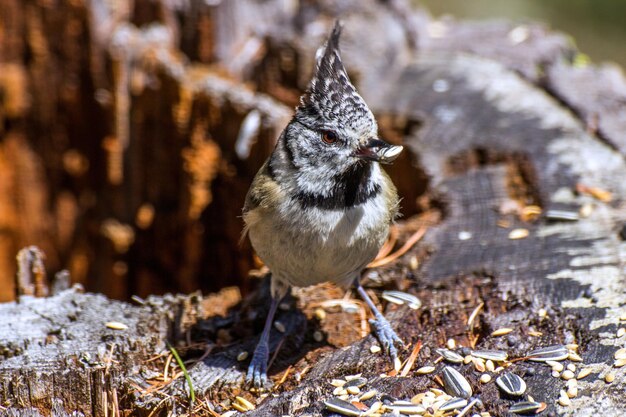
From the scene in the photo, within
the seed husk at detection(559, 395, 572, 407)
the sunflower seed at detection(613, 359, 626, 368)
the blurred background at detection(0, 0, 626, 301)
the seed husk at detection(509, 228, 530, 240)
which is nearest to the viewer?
the seed husk at detection(559, 395, 572, 407)

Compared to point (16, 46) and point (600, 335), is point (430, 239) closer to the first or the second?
point (600, 335)

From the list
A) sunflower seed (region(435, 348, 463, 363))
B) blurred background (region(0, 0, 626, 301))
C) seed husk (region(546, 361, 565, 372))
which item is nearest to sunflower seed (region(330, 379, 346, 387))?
sunflower seed (region(435, 348, 463, 363))

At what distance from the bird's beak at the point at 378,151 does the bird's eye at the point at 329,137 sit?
0.12 m

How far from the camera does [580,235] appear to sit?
12.9ft

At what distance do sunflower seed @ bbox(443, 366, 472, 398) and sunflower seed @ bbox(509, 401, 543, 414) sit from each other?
0.63 feet

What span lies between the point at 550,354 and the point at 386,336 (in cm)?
68

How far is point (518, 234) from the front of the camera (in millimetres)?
4023

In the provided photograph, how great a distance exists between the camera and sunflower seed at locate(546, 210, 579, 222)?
405 cm

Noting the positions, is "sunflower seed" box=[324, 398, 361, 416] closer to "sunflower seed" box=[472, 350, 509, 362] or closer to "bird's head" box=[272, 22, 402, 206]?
"sunflower seed" box=[472, 350, 509, 362]

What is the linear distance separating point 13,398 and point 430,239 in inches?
85.6

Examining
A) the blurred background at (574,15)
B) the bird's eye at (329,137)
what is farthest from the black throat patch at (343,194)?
the blurred background at (574,15)

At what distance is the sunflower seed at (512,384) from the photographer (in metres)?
2.93

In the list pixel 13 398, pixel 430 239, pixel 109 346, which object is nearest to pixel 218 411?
pixel 109 346

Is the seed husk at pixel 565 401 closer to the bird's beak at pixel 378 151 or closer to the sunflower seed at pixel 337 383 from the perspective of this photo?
the sunflower seed at pixel 337 383
